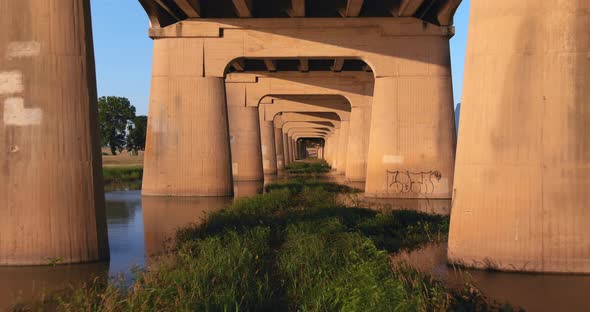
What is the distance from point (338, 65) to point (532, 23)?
3197 centimetres

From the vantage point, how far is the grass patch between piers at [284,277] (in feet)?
28.3

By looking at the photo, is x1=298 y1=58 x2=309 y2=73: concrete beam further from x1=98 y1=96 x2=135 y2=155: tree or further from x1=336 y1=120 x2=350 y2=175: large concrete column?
x1=98 y1=96 x2=135 y2=155: tree

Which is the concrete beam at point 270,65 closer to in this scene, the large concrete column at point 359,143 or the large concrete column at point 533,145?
the large concrete column at point 359,143

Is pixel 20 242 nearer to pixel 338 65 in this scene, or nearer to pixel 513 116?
pixel 513 116

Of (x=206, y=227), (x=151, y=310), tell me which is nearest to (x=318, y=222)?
(x=206, y=227)

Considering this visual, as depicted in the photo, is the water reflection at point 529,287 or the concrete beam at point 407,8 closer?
the water reflection at point 529,287

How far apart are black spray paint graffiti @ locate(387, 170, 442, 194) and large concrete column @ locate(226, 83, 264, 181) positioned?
19.8 meters

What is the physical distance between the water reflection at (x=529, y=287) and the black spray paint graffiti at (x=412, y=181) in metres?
18.0

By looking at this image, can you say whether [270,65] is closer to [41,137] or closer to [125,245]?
[125,245]

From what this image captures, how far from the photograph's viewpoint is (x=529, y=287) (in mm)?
11258

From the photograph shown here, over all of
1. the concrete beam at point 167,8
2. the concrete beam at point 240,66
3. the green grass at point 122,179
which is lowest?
the green grass at point 122,179

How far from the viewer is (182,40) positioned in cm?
3178

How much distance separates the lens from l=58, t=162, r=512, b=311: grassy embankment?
8.63m

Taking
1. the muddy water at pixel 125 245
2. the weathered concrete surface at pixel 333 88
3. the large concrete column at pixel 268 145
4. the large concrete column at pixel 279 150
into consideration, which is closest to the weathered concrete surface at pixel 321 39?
the muddy water at pixel 125 245
